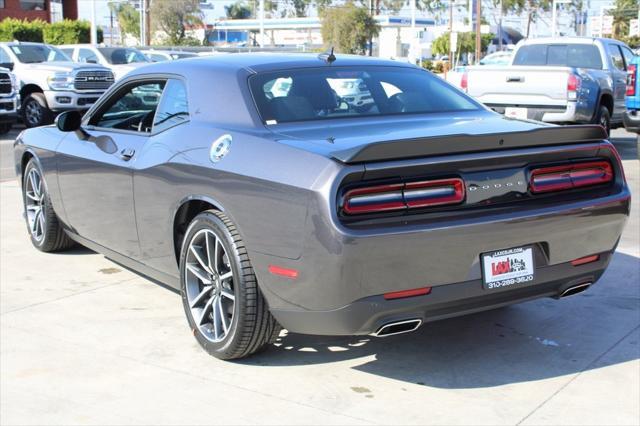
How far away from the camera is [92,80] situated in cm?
2053

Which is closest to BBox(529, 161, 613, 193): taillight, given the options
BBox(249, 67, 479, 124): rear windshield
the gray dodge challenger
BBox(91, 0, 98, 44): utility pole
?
the gray dodge challenger

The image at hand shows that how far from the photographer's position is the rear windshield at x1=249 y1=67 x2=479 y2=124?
4.72 m

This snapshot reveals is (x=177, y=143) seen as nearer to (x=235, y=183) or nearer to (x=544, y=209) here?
(x=235, y=183)

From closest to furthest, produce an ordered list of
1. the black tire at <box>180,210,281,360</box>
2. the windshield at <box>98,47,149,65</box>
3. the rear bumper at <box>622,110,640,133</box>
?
1. the black tire at <box>180,210,281,360</box>
2. the rear bumper at <box>622,110,640,133</box>
3. the windshield at <box>98,47,149,65</box>

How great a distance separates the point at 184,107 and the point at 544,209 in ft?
6.76

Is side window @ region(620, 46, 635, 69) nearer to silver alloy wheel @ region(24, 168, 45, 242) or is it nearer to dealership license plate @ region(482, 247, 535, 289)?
silver alloy wheel @ region(24, 168, 45, 242)

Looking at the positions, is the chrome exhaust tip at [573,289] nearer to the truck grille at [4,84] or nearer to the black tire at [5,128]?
the truck grille at [4,84]

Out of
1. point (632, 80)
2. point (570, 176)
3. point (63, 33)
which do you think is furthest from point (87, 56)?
point (63, 33)

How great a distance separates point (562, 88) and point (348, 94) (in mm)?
8963

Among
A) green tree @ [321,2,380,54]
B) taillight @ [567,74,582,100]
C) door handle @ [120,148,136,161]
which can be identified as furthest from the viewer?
green tree @ [321,2,380,54]

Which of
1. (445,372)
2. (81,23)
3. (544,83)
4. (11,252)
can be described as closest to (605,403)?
(445,372)

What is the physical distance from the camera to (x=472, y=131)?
4.25 meters

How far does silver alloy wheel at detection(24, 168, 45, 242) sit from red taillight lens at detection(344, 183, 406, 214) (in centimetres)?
360

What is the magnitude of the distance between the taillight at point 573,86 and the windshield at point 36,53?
12.6 meters
